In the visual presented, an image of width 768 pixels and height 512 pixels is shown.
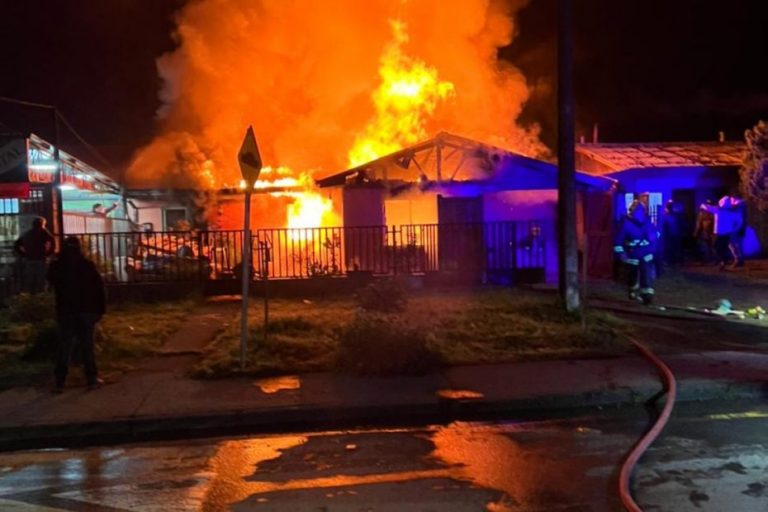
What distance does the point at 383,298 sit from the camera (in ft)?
35.0

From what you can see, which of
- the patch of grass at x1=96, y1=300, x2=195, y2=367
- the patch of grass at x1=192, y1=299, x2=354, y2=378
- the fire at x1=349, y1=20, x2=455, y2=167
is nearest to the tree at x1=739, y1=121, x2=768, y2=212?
the fire at x1=349, y1=20, x2=455, y2=167

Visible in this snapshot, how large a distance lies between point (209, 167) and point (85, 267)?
18.0 meters

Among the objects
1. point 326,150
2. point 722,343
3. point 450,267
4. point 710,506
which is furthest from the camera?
point 326,150

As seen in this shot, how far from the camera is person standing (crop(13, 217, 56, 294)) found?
13.0 metres

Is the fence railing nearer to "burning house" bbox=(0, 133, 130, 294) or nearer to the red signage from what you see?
"burning house" bbox=(0, 133, 130, 294)

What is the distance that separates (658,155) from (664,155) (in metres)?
0.18

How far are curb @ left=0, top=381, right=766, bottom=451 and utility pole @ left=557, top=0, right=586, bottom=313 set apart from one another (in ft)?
11.2

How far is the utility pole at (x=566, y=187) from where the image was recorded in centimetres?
1099

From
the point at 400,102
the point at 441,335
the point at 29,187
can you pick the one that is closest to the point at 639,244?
the point at 441,335

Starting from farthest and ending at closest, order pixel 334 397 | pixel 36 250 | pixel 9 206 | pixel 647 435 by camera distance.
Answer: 1. pixel 9 206
2. pixel 36 250
3. pixel 334 397
4. pixel 647 435

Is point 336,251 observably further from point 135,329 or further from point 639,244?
point 639,244

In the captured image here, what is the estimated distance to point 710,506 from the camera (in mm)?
4680

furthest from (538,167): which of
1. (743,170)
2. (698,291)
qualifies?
(743,170)

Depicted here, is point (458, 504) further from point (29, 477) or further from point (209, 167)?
point (209, 167)
